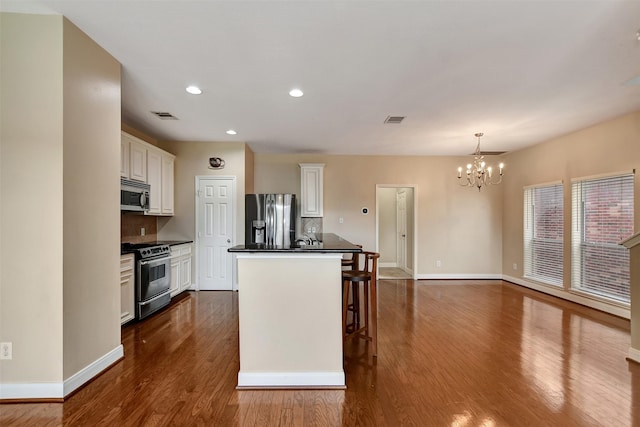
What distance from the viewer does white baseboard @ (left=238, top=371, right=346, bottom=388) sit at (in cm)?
214

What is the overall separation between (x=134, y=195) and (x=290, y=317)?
2.92 meters

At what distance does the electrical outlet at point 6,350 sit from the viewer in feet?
6.40

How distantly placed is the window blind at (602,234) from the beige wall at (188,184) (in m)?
5.30

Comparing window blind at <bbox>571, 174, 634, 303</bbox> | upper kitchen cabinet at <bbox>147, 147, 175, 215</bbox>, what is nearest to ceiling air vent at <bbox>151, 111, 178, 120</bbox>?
upper kitchen cabinet at <bbox>147, 147, 175, 215</bbox>

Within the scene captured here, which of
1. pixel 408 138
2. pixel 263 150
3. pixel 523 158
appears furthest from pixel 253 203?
pixel 523 158

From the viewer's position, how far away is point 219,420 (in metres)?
1.80

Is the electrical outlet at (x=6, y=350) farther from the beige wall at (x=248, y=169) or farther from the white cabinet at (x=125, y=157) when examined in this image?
the beige wall at (x=248, y=169)

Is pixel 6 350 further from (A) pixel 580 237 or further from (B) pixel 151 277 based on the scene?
(A) pixel 580 237

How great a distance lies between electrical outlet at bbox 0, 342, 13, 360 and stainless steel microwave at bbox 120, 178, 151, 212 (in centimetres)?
186

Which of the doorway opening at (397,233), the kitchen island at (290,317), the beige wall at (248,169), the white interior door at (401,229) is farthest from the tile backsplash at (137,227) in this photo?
the white interior door at (401,229)

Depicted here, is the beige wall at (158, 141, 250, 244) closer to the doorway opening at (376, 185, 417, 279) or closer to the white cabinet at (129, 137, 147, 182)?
the white cabinet at (129, 137, 147, 182)

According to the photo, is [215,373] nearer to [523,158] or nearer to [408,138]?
[408,138]

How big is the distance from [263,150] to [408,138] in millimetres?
2720

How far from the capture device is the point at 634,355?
2.56 m
